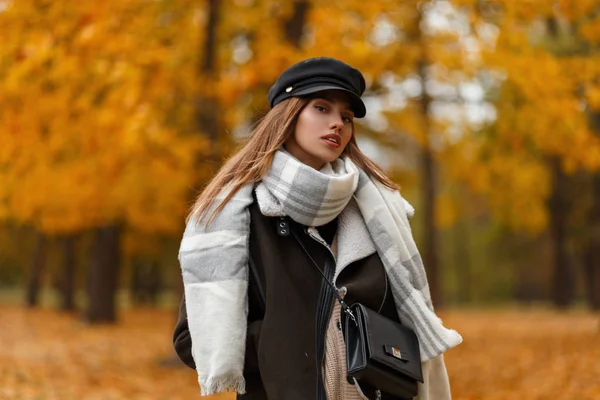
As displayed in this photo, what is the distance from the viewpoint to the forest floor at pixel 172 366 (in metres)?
7.63

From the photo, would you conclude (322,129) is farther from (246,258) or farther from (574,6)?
(574,6)

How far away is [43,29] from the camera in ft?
20.8

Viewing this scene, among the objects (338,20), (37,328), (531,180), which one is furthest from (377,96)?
(37,328)

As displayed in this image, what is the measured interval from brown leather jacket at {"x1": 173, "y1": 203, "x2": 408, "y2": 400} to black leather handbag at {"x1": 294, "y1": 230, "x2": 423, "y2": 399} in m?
0.04

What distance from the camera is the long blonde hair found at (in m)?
2.33

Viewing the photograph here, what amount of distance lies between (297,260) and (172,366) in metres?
8.04

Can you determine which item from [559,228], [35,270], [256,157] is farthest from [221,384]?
[35,270]

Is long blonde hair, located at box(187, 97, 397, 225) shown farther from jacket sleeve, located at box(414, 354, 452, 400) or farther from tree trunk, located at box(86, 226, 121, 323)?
tree trunk, located at box(86, 226, 121, 323)

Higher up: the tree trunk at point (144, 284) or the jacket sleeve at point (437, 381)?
the jacket sleeve at point (437, 381)

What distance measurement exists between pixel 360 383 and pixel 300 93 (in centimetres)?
87

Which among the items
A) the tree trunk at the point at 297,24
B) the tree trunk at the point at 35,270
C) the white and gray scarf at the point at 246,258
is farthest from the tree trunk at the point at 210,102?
the tree trunk at the point at 35,270

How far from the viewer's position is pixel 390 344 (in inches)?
86.3

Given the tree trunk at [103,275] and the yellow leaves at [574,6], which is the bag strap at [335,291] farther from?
the tree trunk at [103,275]

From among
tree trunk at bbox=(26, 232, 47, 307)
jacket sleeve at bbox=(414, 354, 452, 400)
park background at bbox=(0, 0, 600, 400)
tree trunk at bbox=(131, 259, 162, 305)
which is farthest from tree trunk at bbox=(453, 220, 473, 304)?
jacket sleeve at bbox=(414, 354, 452, 400)
